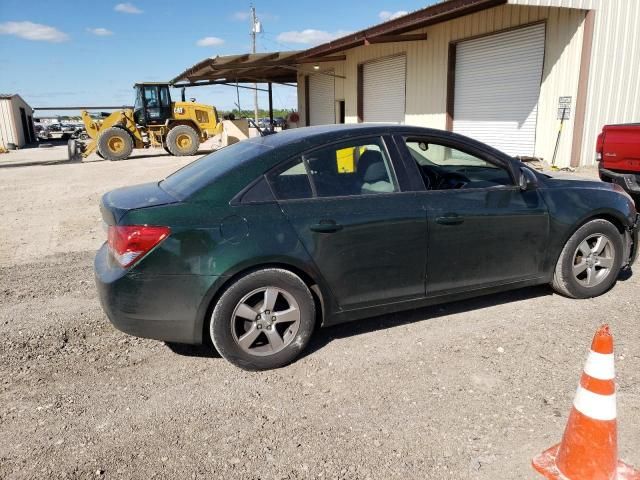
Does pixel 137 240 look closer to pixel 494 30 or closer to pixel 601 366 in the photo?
pixel 601 366

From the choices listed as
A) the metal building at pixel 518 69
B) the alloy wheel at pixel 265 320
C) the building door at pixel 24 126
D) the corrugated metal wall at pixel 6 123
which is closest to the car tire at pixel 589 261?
the alloy wheel at pixel 265 320

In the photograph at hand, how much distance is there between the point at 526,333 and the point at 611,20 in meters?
10.6

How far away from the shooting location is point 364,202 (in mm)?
3473

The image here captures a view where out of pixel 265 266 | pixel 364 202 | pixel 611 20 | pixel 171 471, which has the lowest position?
pixel 171 471

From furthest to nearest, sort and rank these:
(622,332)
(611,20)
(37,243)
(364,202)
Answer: (611,20) → (37,243) → (622,332) → (364,202)

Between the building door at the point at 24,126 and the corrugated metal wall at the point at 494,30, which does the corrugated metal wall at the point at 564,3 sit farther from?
the building door at the point at 24,126

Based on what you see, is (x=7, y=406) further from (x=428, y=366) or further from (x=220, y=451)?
(x=428, y=366)

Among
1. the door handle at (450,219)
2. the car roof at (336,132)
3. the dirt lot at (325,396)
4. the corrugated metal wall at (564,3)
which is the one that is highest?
the corrugated metal wall at (564,3)

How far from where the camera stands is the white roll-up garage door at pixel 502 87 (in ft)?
42.2

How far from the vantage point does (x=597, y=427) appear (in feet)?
7.25

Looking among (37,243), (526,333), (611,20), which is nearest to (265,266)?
(526,333)

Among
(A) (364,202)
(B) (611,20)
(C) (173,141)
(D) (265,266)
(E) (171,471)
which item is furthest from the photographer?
(C) (173,141)

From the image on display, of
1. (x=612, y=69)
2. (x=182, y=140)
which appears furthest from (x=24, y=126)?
(x=612, y=69)

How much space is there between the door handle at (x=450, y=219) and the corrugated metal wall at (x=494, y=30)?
384 inches
